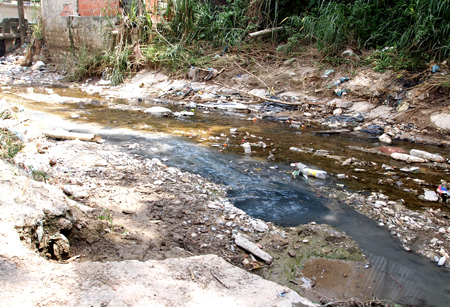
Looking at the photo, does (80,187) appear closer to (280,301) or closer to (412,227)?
(280,301)

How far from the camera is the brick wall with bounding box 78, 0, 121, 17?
9.23m

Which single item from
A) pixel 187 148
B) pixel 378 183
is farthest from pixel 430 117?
pixel 187 148

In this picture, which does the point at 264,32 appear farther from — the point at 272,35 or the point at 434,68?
the point at 434,68

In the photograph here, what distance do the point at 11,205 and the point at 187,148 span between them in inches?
95.4

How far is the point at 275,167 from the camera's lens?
11.4 feet

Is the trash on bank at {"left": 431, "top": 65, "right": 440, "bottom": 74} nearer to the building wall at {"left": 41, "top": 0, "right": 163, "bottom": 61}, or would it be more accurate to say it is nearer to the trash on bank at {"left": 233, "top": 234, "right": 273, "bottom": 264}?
the trash on bank at {"left": 233, "top": 234, "right": 273, "bottom": 264}

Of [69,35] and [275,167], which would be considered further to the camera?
[69,35]

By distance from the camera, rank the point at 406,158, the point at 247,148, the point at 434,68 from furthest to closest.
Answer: the point at 434,68 < the point at 247,148 < the point at 406,158

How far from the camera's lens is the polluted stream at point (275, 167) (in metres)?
1.96

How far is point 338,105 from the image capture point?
19.2 ft

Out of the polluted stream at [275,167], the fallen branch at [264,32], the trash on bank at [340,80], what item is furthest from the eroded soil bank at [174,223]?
the fallen branch at [264,32]

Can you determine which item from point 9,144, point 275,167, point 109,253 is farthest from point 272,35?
point 109,253

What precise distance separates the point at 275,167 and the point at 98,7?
28.2 ft

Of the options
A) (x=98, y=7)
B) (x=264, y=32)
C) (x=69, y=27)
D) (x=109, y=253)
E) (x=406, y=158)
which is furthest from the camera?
(x=69, y=27)
